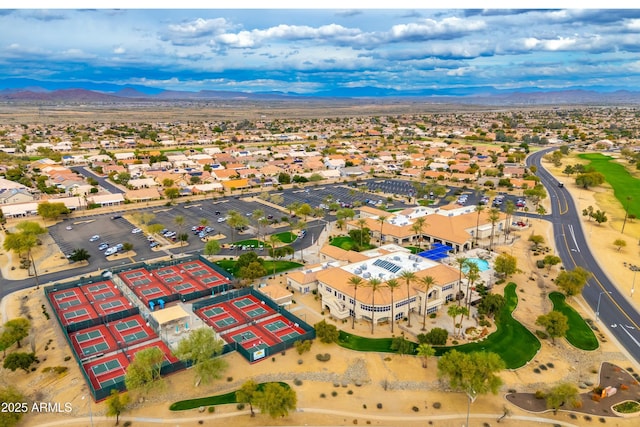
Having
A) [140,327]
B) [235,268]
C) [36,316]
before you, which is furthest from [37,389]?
[235,268]

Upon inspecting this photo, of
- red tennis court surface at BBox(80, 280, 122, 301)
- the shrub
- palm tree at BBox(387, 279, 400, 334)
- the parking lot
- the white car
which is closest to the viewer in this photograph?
the shrub

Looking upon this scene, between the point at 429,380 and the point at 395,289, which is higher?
the point at 395,289

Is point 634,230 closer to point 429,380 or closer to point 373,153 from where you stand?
point 429,380

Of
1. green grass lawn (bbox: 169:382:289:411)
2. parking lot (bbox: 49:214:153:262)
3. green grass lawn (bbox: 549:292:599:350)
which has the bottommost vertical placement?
green grass lawn (bbox: 549:292:599:350)

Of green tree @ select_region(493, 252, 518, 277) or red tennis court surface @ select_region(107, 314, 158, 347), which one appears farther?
green tree @ select_region(493, 252, 518, 277)

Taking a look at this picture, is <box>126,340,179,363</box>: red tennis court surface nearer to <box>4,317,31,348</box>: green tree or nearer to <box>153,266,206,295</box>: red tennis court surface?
<box>4,317,31,348</box>: green tree

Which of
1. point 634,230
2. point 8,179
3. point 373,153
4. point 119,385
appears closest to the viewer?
point 119,385

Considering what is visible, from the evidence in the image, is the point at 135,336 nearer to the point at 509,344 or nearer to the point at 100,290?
the point at 100,290

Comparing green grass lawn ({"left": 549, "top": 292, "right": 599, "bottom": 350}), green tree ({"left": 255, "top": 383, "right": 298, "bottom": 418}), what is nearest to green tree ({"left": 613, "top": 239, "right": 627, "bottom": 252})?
green grass lawn ({"left": 549, "top": 292, "right": 599, "bottom": 350})

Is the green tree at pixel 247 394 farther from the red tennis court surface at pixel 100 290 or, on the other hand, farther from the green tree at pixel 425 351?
the red tennis court surface at pixel 100 290
